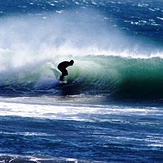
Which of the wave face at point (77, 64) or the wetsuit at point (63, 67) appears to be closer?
the wave face at point (77, 64)

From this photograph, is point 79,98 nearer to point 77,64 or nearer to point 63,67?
point 63,67

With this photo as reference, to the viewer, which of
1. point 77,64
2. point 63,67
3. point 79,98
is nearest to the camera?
point 79,98

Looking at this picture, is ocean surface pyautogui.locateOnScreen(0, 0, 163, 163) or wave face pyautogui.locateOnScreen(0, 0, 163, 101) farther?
wave face pyautogui.locateOnScreen(0, 0, 163, 101)

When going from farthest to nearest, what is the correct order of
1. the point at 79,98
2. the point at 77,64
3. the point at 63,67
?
the point at 77,64 < the point at 63,67 < the point at 79,98

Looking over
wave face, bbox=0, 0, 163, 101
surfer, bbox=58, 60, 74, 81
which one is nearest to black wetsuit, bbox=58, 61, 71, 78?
surfer, bbox=58, 60, 74, 81

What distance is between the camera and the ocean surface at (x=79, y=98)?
20.0m

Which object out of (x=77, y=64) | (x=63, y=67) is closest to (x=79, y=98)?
(x=63, y=67)

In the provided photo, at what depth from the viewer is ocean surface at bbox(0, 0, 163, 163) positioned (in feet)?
65.6

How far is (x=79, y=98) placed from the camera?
31391 mm

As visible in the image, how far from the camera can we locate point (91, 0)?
96.6m

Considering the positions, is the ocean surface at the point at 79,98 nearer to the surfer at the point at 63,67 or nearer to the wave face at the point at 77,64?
the wave face at the point at 77,64

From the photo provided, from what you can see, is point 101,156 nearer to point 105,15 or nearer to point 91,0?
point 105,15

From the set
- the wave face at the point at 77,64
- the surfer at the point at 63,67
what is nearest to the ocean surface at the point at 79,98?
the wave face at the point at 77,64

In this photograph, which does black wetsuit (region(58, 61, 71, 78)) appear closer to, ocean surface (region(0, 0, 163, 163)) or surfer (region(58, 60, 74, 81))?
surfer (region(58, 60, 74, 81))
